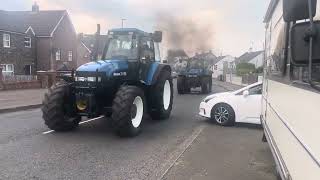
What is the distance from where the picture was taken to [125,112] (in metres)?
9.92

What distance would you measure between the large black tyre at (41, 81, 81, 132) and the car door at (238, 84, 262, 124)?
15.2 ft

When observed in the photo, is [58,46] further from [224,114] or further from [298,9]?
[298,9]

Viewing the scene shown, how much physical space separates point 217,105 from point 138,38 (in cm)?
305

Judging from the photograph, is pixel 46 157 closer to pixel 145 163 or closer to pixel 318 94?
pixel 145 163

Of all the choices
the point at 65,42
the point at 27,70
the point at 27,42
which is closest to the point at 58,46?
the point at 65,42

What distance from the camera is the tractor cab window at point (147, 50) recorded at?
12.3 meters

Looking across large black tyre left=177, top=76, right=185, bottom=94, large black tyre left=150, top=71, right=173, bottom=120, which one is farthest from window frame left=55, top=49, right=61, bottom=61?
large black tyre left=150, top=71, right=173, bottom=120

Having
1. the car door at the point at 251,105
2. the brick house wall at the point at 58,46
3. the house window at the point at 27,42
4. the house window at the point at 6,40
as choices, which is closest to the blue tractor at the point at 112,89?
the car door at the point at 251,105

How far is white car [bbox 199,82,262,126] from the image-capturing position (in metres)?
12.4

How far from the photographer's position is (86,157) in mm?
8070

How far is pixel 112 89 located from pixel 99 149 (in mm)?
2495

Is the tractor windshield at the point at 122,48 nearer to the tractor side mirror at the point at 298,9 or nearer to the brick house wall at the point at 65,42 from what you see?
the tractor side mirror at the point at 298,9

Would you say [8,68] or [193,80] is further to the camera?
[8,68]

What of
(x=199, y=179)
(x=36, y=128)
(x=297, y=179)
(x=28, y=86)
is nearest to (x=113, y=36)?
(x=36, y=128)
